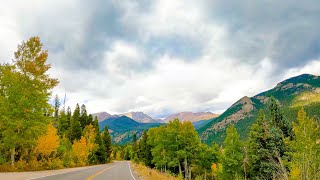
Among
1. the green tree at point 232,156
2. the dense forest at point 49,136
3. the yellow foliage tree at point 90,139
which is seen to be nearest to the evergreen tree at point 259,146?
the dense forest at point 49,136

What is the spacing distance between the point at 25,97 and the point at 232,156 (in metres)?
33.3

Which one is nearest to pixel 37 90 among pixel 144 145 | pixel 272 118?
pixel 272 118

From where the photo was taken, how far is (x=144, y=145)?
269ft

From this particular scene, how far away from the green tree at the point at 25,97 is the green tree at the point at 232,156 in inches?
1192

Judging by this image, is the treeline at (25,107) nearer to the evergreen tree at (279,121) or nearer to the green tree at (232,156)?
the green tree at (232,156)

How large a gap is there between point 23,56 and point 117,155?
424 feet

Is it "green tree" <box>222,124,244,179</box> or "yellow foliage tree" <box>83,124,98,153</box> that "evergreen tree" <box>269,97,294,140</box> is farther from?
"yellow foliage tree" <box>83,124,98,153</box>

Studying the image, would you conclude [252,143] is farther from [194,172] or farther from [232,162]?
[194,172]

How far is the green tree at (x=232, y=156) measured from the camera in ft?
156

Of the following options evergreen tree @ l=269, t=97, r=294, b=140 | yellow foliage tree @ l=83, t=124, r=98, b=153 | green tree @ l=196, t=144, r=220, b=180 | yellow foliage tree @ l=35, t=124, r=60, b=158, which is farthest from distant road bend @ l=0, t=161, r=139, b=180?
green tree @ l=196, t=144, r=220, b=180

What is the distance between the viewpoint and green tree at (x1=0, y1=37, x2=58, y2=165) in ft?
95.1

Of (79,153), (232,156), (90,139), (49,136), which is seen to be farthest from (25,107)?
(90,139)

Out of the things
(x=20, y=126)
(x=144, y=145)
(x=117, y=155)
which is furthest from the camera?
(x=117, y=155)

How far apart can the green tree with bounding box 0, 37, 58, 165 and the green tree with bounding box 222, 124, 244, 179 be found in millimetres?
30267
